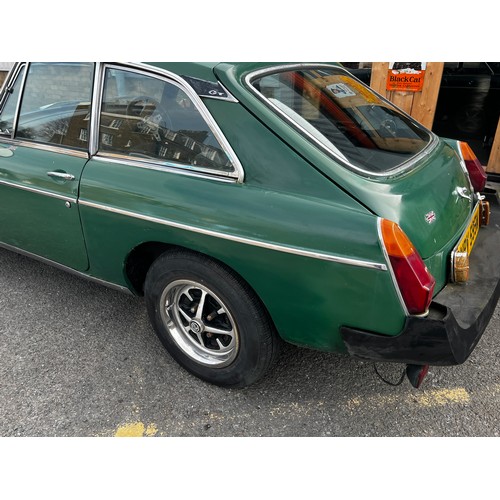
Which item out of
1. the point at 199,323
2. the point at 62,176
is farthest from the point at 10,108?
the point at 199,323

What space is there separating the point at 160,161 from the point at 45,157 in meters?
0.90

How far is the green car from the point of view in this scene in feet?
5.95

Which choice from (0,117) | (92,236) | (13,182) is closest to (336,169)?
(92,236)

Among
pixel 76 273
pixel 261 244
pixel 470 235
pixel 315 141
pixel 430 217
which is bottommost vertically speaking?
pixel 76 273

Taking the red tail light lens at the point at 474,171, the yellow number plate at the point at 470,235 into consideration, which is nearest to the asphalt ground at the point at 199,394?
the yellow number plate at the point at 470,235

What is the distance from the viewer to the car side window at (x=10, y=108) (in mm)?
2948

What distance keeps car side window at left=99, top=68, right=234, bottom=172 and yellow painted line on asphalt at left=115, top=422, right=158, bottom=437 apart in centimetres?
134

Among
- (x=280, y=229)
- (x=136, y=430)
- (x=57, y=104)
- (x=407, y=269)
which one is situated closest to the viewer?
(x=407, y=269)

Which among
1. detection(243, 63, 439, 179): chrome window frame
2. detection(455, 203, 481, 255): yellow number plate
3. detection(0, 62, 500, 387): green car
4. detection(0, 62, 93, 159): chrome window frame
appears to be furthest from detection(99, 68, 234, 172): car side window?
detection(455, 203, 481, 255): yellow number plate

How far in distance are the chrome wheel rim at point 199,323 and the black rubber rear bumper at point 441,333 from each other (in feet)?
2.21

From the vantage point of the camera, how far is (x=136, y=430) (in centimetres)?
218

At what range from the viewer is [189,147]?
2193mm

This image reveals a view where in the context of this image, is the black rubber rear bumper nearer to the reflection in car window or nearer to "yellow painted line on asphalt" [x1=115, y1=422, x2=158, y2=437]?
the reflection in car window

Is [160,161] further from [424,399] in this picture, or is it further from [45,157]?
[424,399]
